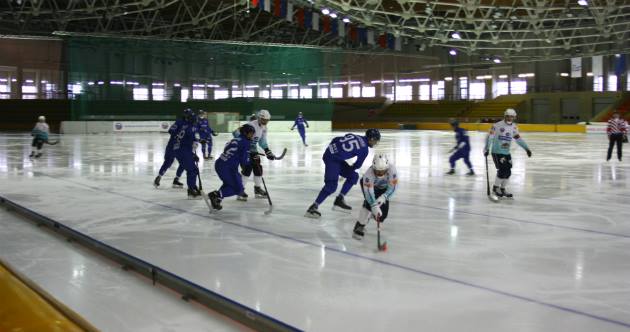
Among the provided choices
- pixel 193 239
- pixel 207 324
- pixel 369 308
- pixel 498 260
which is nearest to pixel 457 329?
pixel 369 308

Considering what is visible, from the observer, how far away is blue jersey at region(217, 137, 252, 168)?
8.15 metres

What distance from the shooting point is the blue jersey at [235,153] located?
26.7ft

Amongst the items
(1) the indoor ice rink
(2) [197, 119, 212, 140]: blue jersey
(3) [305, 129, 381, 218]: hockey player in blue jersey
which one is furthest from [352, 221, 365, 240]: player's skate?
(2) [197, 119, 212, 140]: blue jersey

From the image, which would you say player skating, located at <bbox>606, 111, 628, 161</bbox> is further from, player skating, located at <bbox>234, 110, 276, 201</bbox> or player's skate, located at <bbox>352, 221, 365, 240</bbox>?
player's skate, located at <bbox>352, 221, 365, 240</bbox>

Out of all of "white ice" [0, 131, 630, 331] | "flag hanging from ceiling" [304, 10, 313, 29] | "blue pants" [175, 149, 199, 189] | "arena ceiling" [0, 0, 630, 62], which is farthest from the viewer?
"arena ceiling" [0, 0, 630, 62]

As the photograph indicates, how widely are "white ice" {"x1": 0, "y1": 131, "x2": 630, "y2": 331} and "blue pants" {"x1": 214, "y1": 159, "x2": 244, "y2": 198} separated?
1.14ft

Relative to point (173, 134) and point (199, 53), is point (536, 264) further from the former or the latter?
point (199, 53)

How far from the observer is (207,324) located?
12.8ft

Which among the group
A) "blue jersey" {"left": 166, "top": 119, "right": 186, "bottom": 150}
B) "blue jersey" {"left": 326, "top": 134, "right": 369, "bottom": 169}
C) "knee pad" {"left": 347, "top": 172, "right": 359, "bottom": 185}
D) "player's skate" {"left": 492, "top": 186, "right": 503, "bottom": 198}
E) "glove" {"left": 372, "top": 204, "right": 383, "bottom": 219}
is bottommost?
"player's skate" {"left": 492, "top": 186, "right": 503, "bottom": 198}

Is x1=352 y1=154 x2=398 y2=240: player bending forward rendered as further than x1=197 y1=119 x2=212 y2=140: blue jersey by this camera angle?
No

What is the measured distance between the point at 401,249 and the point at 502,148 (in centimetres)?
457

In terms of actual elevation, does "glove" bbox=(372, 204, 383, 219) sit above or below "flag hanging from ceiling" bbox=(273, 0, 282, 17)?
below

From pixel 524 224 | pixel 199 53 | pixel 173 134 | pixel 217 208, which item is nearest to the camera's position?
pixel 524 224

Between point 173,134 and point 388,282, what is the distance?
6444 millimetres
